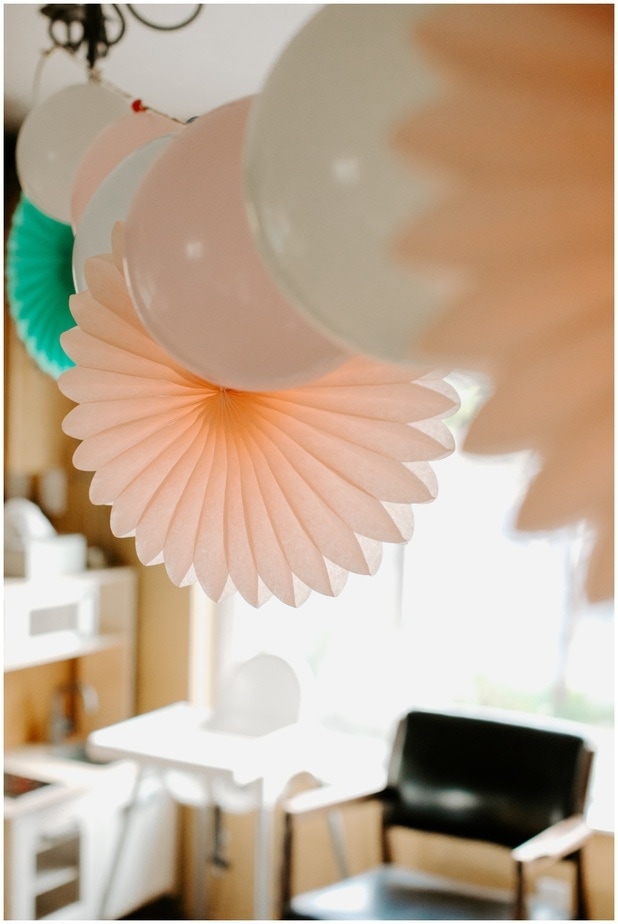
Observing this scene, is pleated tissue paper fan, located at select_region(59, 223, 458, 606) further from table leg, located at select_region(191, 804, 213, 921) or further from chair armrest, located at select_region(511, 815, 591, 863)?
table leg, located at select_region(191, 804, 213, 921)

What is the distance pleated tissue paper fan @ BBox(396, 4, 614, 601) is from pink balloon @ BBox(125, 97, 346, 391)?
0.25 m

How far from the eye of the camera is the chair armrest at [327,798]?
295 centimetres

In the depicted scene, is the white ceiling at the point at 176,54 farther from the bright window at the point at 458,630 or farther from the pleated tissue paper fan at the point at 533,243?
the pleated tissue paper fan at the point at 533,243

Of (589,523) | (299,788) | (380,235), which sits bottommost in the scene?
(299,788)

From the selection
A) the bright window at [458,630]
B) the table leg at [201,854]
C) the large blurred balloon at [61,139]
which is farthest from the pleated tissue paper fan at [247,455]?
the table leg at [201,854]

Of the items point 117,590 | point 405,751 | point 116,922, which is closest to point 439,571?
point 405,751

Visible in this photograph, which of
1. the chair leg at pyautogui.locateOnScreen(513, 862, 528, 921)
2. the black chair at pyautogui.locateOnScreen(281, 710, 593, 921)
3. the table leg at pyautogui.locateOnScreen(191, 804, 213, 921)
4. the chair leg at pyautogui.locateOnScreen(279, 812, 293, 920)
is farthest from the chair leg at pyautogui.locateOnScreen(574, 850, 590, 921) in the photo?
the table leg at pyautogui.locateOnScreen(191, 804, 213, 921)

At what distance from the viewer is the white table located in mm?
3072

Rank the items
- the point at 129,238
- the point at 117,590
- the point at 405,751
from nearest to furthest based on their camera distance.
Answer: the point at 129,238
the point at 405,751
the point at 117,590

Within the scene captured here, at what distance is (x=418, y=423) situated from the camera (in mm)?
844

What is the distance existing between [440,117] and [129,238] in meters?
0.32

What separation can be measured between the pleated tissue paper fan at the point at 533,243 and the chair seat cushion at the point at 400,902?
2.55 metres

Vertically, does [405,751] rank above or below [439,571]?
below

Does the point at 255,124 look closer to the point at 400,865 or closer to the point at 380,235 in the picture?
the point at 380,235
